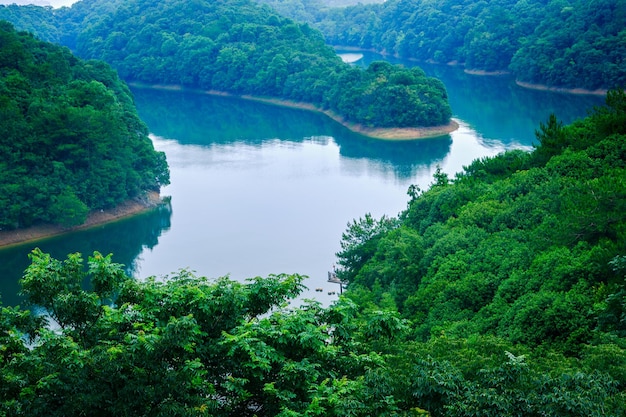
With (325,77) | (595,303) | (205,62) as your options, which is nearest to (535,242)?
(595,303)

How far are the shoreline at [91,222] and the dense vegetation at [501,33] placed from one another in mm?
45243

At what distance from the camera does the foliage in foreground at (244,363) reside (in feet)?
38.9

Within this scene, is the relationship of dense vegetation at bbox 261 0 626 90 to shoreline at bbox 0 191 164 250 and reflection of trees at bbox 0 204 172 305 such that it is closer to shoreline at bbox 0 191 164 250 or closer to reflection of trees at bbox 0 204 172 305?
shoreline at bbox 0 191 164 250

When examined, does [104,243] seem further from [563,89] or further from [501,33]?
[501,33]

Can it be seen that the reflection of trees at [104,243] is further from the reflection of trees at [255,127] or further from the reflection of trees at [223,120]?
the reflection of trees at [223,120]

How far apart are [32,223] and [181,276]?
29571 millimetres

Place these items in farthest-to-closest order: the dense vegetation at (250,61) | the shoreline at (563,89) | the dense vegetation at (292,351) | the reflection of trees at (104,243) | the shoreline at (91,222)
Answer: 1. the shoreline at (563,89)
2. the dense vegetation at (250,61)
3. the shoreline at (91,222)
4. the reflection of trees at (104,243)
5. the dense vegetation at (292,351)

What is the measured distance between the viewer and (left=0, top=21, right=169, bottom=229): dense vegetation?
41.4 metres

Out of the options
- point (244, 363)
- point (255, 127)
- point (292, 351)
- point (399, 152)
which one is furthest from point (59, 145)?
point (244, 363)

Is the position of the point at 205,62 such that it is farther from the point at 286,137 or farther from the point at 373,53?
the point at 373,53

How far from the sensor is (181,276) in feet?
51.7

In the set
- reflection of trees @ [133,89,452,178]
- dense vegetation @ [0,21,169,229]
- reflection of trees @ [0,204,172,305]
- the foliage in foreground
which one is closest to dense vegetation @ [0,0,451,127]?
reflection of trees @ [133,89,452,178]

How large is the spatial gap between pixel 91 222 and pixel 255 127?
30.1 metres

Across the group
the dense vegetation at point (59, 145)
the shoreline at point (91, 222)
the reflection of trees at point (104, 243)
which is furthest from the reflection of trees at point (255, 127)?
the reflection of trees at point (104, 243)
